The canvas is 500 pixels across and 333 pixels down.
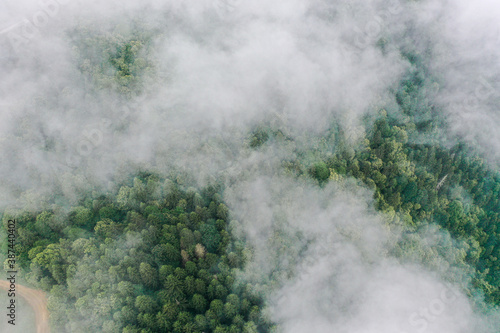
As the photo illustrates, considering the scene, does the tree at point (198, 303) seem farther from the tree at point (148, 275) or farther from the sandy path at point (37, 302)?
the sandy path at point (37, 302)

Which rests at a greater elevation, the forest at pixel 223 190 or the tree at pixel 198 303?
the forest at pixel 223 190

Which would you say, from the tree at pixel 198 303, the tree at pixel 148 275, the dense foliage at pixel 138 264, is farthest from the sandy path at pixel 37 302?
the tree at pixel 198 303

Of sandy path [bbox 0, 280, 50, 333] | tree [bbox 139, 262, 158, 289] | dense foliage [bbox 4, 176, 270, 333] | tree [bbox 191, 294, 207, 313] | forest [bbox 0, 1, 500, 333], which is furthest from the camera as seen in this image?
forest [bbox 0, 1, 500, 333]

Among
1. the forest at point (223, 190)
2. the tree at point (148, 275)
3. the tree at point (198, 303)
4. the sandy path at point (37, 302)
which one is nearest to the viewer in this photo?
the sandy path at point (37, 302)

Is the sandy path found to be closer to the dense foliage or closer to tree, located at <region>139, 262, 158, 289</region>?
the dense foliage

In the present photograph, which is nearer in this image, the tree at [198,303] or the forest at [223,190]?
the tree at [198,303]

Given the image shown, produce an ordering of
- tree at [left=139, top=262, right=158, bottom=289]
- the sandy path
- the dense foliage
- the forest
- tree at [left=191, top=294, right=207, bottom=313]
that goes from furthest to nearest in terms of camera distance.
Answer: the forest < tree at [left=191, top=294, right=207, bottom=313] < tree at [left=139, top=262, right=158, bottom=289] < the sandy path < the dense foliage

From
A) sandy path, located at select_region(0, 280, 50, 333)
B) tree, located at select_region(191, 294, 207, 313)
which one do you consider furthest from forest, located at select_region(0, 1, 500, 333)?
sandy path, located at select_region(0, 280, 50, 333)

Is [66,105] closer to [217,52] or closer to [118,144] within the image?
[118,144]

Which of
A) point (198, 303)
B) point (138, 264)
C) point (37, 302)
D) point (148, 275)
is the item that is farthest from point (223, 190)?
point (37, 302)

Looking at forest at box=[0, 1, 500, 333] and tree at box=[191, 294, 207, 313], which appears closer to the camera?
tree at box=[191, 294, 207, 313]
